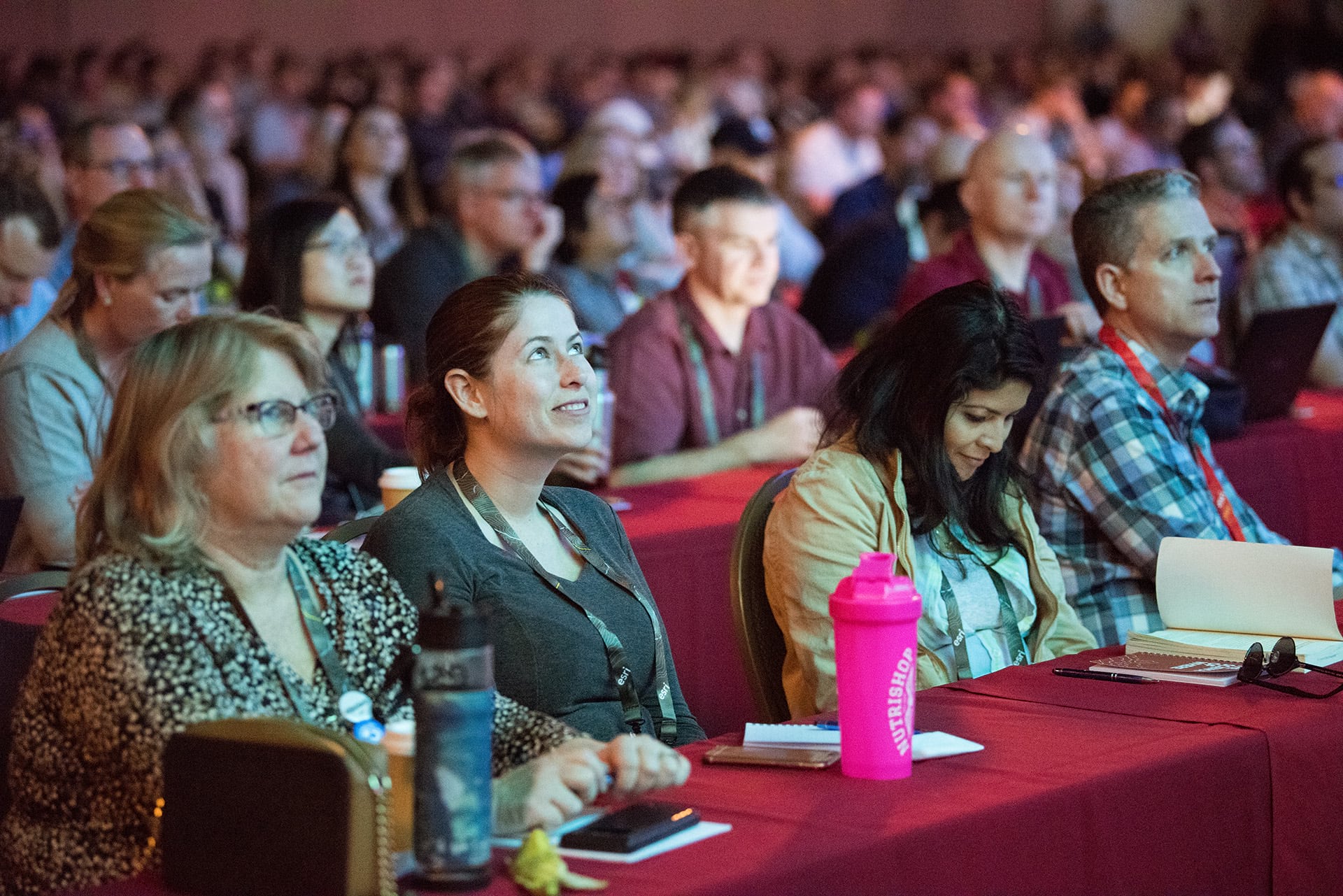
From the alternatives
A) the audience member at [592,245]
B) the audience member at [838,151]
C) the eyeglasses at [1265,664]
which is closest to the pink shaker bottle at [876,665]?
the eyeglasses at [1265,664]

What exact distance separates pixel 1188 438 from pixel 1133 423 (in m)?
0.19

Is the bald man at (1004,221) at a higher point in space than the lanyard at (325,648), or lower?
higher

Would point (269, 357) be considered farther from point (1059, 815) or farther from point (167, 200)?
point (167, 200)

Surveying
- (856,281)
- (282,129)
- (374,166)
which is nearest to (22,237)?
(856,281)

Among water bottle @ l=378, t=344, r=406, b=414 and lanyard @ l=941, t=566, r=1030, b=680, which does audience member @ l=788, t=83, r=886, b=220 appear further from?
lanyard @ l=941, t=566, r=1030, b=680

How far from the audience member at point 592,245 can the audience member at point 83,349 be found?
2144 mm

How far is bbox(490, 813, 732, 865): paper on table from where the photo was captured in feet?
4.84

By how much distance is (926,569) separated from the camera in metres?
2.39

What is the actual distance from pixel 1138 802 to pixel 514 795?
65 cm

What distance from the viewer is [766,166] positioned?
6.87 m

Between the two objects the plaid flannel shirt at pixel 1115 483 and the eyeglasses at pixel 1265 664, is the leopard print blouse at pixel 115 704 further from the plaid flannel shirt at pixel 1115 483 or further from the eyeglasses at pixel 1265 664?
the plaid flannel shirt at pixel 1115 483

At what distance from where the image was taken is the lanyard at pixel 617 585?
2.12 m

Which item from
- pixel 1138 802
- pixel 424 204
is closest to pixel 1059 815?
pixel 1138 802

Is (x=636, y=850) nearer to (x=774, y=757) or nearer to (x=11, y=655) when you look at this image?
(x=774, y=757)
